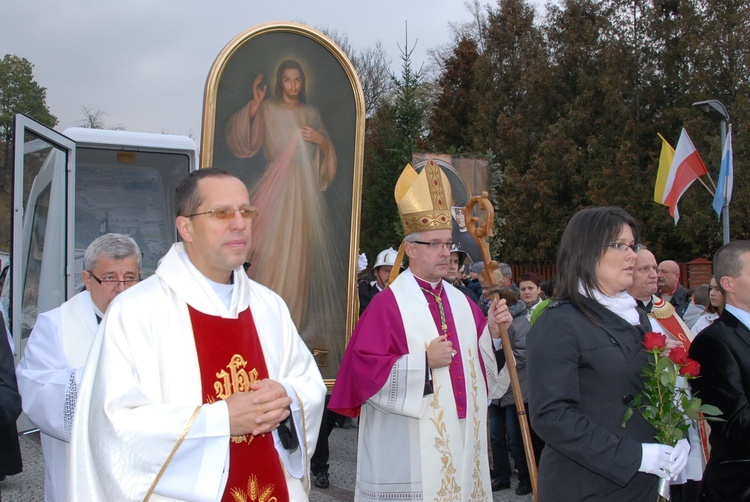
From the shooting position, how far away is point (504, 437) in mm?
7039

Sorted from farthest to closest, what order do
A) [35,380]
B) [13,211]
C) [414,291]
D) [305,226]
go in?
[305,226], [13,211], [414,291], [35,380]

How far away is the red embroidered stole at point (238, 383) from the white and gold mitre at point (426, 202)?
2.15 meters

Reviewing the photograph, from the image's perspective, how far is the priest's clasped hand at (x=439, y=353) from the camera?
13.9 ft

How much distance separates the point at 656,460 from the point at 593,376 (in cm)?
37

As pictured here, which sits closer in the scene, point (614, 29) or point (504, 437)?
point (504, 437)

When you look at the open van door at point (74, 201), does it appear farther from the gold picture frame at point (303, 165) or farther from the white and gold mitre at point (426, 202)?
the white and gold mitre at point (426, 202)

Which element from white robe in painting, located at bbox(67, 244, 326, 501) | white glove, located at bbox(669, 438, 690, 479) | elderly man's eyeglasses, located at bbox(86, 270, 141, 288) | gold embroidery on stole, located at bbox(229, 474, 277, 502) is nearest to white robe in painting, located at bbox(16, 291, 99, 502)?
elderly man's eyeglasses, located at bbox(86, 270, 141, 288)

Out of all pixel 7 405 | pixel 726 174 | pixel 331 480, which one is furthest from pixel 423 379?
pixel 726 174

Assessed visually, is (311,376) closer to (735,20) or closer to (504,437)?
(504,437)

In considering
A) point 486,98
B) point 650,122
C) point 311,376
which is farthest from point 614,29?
point 311,376

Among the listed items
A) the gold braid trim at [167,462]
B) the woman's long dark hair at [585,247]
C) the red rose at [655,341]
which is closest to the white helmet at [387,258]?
the woman's long dark hair at [585,247]

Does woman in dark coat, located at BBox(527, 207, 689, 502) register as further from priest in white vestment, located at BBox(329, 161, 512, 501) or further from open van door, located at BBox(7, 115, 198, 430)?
open van door, located at BBox(7, 115, 198, 430)

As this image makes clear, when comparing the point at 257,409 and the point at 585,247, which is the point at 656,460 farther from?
the point at 257,409

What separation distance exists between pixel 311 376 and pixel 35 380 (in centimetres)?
140
